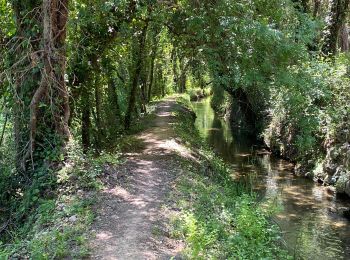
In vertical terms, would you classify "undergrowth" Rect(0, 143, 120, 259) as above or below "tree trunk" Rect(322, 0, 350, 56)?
below

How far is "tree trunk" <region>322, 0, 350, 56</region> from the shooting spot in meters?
19.1

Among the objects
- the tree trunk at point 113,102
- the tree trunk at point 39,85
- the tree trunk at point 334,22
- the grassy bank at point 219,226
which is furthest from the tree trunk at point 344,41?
the tree trunk at point 39,85

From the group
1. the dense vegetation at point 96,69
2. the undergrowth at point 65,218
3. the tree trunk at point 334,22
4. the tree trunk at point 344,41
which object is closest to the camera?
the undergrowth at point 65,218

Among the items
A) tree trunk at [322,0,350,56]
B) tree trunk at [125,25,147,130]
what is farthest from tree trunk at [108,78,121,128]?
tree trunk at [322,0,350,56]

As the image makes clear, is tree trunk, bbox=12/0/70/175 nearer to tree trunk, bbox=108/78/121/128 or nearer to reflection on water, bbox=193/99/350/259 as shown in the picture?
reflection on water, bbox=193/99/350/259

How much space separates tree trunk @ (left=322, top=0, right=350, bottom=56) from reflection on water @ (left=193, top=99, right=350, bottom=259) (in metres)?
6.08

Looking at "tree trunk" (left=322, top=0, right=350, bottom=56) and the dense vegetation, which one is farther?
"tree trunk" (left=322, top=0, right=350, bottom=56)

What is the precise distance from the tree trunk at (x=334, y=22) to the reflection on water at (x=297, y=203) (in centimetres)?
608

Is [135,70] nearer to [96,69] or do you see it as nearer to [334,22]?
[96,69]

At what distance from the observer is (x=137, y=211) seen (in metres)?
8.05

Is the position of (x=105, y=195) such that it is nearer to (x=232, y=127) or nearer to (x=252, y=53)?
(x=252, y=53)

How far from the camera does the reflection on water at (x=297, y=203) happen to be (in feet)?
32.5

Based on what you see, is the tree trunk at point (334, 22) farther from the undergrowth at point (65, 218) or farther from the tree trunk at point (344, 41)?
the undergrowth at point (65, 218)

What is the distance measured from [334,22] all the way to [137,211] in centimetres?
1531
